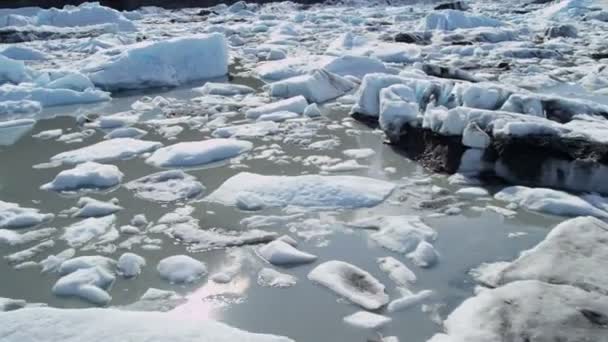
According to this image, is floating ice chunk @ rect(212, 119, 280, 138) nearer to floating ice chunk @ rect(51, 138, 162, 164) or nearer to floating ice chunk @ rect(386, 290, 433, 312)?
floating ice chunk @ rect(51, 138, 162, 164)

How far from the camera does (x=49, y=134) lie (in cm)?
549

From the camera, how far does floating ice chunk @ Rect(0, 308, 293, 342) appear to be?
2035 mm

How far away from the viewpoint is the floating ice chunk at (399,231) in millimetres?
3070

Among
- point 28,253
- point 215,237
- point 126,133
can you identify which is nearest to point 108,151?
point 126,133

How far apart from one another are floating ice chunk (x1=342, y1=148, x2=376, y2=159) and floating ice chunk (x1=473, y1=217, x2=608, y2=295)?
5.82 ft

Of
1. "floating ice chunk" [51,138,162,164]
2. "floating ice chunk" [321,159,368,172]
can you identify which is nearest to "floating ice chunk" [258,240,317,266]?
"floating ice chunk" [321,159,368,172]

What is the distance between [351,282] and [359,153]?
2040 millimetres

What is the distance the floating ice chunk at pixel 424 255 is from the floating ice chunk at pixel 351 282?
28cm

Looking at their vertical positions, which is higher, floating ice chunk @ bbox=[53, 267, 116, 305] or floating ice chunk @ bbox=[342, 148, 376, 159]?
floating ice chunk @ bbox=[53, 267, 116, 305]

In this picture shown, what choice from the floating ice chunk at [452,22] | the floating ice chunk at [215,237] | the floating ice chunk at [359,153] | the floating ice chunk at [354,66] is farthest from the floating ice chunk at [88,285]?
the floating ice chunk at [452,22]

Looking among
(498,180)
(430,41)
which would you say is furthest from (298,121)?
(430,41)

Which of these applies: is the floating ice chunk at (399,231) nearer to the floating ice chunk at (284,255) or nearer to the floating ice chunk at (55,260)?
the floating ice chunk at (284,255)

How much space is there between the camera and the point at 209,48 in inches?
325

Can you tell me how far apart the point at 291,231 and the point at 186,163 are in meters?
1.48
